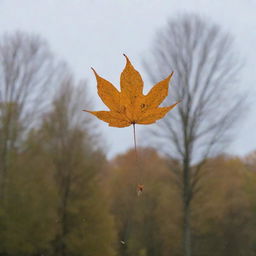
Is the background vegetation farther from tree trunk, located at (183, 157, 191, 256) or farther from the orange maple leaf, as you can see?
the orange maple leaf

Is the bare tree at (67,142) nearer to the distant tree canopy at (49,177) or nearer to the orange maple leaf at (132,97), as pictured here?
the distant tree canopy at (49,177)

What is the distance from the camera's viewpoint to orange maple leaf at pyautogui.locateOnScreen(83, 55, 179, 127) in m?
1.33

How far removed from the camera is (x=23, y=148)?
1368cm

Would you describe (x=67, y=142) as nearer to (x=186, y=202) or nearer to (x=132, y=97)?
(x=186, y=202)

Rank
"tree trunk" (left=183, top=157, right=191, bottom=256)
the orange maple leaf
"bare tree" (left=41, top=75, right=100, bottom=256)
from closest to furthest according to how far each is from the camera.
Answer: the orange maple leaf
"tree trunk" (left=183, top=157, right=191, bottom=256)
"bare tree" (left=41, top=75, right=100, bottom=256)

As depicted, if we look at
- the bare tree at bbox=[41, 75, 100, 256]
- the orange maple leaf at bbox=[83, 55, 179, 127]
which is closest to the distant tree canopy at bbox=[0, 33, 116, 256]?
the bare tree at bbox=[41, 75, 100, 256]

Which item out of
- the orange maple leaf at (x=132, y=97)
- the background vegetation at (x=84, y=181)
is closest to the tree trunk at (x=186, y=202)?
the background vegetation at (x=84, y=181)

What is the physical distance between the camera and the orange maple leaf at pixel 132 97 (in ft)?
4.35

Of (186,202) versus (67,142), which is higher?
(67,142)

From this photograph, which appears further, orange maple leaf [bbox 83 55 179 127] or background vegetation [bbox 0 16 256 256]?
background vegetation [bbox 0 16 256 256]

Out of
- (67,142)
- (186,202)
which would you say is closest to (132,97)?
(186,202)

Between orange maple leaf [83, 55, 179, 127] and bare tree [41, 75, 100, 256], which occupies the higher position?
bare tree [41, 75, 100, 256]

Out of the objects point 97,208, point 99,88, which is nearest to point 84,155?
point 97,208

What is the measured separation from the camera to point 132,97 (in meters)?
1.33
